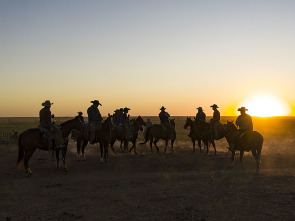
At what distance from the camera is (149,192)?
31.7ft

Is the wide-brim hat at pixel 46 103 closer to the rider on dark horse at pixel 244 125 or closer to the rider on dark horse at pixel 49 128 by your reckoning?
the rider on dark horse at pixel 49 128

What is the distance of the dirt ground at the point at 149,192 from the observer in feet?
24.5

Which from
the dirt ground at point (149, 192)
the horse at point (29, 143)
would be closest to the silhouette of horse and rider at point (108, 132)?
the horse at point (29, 143)

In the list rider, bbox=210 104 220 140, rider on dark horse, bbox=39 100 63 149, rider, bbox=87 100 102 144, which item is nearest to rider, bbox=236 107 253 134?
rider, bbox=210 104 220 140

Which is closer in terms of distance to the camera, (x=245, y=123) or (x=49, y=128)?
(x=49, y=128)

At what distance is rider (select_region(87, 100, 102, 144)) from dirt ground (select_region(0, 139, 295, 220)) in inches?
67.1

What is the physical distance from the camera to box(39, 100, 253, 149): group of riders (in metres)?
→ 13.4

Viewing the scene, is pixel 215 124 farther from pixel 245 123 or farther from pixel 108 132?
pixel 108 132

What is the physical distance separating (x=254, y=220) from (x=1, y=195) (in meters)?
7.44

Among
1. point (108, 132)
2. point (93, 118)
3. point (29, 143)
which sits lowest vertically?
point (29, 143)

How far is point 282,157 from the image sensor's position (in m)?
18.1

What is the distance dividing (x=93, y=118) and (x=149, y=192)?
7.56 m

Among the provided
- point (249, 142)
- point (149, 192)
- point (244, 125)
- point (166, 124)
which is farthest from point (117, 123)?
point (149, 192)

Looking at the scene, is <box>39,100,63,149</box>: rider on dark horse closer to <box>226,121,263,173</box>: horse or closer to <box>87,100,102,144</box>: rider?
<box>87,100,102,144</box>: rider
